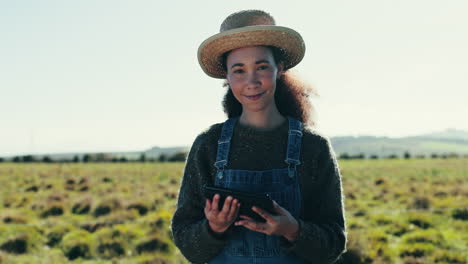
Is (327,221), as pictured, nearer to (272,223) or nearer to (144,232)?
(272,223)

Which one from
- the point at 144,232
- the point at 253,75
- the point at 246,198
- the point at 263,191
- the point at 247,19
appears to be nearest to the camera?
the point at 246,198

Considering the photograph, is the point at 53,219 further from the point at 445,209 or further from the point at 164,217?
the point at 445,209

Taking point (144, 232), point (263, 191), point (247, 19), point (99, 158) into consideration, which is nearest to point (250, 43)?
point (247, 19)

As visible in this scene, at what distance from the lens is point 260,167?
2377 mm

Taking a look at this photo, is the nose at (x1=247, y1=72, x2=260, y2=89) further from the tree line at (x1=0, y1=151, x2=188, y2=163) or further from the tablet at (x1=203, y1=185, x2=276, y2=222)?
the tree line at (x1=0, y1=151, x2=188, y2=163)

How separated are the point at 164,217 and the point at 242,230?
28.7 ft

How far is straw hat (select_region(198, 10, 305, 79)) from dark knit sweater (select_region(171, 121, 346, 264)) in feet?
1.26

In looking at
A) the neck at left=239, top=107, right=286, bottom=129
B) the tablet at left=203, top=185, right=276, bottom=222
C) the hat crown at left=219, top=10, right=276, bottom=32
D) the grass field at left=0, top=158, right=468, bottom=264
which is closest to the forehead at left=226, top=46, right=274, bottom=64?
the hat crown at left=219, top=10, right=276, bottom=32

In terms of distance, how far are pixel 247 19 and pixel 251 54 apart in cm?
19

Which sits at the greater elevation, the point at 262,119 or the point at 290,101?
the point at 290,101

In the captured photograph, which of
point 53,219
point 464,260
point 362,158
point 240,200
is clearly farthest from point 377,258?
point 362,158

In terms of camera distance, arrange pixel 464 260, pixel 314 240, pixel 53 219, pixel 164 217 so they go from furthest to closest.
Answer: pixel 53 219 → pixel 164 217 → pixel 464 260 → pixel 314 240

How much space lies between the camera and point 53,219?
11.7 metres

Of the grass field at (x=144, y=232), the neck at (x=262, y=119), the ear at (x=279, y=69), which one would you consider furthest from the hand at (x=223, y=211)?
the grass field at (x=144, y=232)
